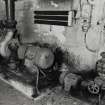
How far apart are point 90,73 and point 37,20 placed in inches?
83.4

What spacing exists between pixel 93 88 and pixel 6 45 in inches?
100

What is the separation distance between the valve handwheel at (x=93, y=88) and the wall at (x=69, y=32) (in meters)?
0.43

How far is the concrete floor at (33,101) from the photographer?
9.84 ft

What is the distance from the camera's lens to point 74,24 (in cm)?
350

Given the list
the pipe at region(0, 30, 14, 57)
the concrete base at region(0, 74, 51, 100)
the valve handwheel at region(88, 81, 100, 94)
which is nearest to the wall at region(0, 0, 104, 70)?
the valve handwheel at region(88, 81, 100, 94)

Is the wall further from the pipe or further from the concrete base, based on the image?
the concrete base

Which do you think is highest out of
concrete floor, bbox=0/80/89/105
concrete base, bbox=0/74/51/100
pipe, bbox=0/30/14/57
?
pipe, bbox=0/30/14/57

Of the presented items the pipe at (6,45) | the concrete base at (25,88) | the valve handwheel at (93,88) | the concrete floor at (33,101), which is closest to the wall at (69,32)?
the valve handwheel at (93,88)

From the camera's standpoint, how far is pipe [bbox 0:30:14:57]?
4.01m

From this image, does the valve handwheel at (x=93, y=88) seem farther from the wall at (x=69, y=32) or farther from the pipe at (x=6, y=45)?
the pipe at (x=6, y=45)

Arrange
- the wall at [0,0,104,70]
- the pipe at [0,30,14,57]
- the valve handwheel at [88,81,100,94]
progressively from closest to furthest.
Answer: the valve handwheel at [88,81,100,94]
the wall at [0,0,104,70]
the pipe at [0,30,14,57]

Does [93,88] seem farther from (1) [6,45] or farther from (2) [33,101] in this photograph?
(1) [6,45]

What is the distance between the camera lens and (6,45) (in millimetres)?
4051

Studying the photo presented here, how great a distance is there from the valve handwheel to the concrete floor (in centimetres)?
31
